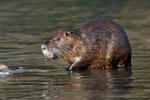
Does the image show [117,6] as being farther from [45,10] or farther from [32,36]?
[32,36]

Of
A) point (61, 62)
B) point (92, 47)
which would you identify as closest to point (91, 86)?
point (92, 47)

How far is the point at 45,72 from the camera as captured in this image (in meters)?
9.38

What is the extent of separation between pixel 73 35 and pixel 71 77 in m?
1.09

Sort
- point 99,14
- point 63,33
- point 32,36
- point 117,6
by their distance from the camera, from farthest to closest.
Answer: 1. point 117,6
2. point 99,14
3. point 32,36
4. point 63,33

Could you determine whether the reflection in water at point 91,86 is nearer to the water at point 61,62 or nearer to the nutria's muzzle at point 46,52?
the water at point 61,62

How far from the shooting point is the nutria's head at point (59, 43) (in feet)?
31.3

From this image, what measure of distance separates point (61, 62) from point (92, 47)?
3.44 feet

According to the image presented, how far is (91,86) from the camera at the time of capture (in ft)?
26.2

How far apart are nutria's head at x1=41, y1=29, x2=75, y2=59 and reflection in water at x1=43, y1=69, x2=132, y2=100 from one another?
0.51 meters

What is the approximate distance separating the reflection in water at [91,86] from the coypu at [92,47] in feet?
0.92

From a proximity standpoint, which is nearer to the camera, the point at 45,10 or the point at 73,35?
the point at 73,35

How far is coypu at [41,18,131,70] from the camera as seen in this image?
970 cm

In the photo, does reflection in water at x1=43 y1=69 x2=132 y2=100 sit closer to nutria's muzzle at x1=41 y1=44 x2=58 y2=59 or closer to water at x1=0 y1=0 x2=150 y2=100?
water at x1=0 y1=0 x2=150 y2=100

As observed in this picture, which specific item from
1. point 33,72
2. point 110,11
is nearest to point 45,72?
point 33,72
